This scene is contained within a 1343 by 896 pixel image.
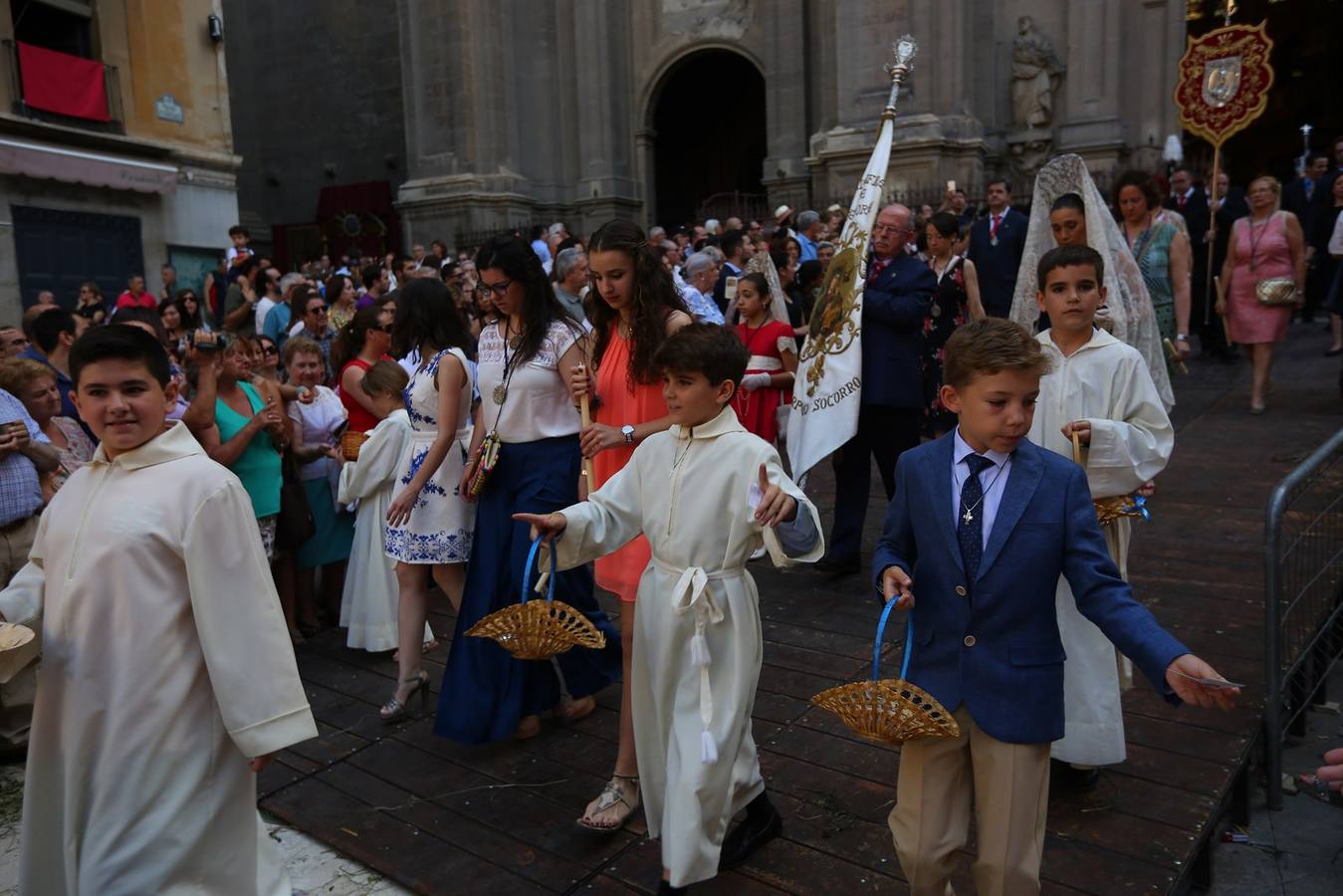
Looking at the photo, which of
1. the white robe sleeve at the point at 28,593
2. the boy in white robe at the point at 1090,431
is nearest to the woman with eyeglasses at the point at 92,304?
the white robe sleeve at the point at 28,593

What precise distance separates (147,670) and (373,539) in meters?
2.83

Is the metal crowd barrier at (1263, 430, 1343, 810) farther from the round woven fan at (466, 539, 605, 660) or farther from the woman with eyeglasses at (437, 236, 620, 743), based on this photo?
the woman with eyeglasses at (437, 236, 620, 743)

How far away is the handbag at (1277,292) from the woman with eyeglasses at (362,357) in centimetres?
707

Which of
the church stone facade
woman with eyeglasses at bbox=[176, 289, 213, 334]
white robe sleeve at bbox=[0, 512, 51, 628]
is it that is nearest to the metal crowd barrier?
white robe sleeve at bbox=[0, 512, 51, 628]

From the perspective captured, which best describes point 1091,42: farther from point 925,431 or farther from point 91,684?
point 91,684

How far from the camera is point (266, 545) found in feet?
17.2

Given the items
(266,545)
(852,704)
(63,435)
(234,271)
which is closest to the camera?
(852,704)

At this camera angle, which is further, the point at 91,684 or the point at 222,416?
the point at 222,416

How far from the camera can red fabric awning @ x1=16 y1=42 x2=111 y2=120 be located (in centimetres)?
1577

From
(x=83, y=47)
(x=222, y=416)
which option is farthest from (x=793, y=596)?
(x=83, y=47)

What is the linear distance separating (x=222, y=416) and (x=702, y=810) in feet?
11.0

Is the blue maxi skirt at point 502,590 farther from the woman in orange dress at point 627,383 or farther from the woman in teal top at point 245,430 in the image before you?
the woman in teal top at point 245,430

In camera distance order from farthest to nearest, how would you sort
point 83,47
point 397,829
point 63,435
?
point 83,47, point 63,435, point 397,829

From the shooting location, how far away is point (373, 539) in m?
5.40
